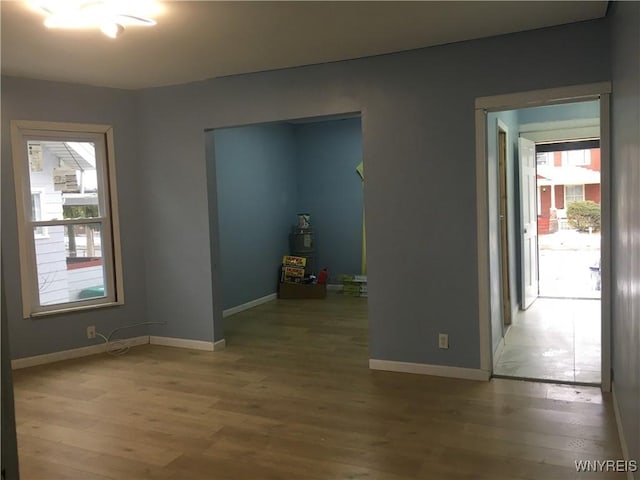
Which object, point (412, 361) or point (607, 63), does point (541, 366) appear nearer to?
point (412, 361)

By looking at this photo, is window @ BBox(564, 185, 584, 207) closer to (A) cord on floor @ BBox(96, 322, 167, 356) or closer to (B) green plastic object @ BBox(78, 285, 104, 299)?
(A) cord on floor @ BBox(96, 322, 167, 356)

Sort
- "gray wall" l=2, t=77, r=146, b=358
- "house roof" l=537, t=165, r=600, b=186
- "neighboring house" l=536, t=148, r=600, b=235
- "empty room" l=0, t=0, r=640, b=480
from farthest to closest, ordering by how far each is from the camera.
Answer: "house roof" l=537, t=165, r=600, b=186, "neighboring house" l=536, t=148, r=600, b=235, "gray wall" l=2, t=77, r=146, b=358, "empty room" l=0, t=0, r=640, b=480

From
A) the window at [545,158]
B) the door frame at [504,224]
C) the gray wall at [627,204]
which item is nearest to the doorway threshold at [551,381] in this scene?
the gray wall at [627,204]

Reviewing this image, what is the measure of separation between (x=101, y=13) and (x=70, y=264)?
9.10ft

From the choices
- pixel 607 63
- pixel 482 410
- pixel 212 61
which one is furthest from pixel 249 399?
pixel 607 63

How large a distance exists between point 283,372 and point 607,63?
3.24 metres

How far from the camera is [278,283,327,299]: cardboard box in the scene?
7.50 metres

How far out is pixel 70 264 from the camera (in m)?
4.98

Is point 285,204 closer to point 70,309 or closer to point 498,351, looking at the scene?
point 70,309

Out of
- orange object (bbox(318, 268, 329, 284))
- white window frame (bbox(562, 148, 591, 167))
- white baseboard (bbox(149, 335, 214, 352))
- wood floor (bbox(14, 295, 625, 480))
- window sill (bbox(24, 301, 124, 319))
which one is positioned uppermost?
white window frame (bbox(562, 148, 591, 167))

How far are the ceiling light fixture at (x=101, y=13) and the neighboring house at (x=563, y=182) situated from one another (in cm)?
661

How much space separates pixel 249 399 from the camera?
12.3ft

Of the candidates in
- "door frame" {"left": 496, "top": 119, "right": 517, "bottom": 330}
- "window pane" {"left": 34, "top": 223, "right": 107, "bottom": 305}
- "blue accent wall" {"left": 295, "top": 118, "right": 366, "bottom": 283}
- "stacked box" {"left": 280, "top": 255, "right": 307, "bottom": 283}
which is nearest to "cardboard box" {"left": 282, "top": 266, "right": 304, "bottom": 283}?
"stacked box" {"left": 280, "top": 255, "right": 307, "bottom": 283}

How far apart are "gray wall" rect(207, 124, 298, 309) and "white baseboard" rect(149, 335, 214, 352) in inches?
50.3
